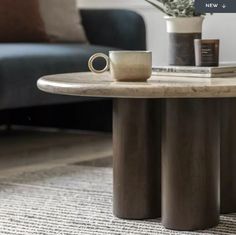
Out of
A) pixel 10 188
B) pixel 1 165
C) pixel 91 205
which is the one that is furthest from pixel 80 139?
pixel 91 205

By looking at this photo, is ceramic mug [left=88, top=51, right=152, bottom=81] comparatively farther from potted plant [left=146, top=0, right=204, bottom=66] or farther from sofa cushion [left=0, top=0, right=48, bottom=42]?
sofa cushion [left=0, top=0, right=48, bottom=42]

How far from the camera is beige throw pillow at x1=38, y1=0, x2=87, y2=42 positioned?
10.8ft

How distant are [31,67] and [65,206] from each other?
32.4 inches

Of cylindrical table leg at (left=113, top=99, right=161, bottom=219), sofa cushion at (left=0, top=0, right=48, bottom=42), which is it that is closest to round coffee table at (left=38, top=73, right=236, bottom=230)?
cylindrical table leg at (left=113, top=99, right=161, bottom=219)

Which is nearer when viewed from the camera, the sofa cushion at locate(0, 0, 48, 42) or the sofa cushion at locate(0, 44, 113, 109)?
the sofa cushion at locate(0, 44, 113, 109)

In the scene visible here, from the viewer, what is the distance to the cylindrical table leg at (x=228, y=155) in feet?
6.11

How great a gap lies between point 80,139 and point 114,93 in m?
1.81

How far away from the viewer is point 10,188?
7.38 feet

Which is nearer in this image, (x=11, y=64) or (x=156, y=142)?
(x=156, y=142)

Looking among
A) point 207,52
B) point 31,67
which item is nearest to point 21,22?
point 31,67

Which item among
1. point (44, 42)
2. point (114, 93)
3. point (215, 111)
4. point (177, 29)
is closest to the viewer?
point (114, 93)

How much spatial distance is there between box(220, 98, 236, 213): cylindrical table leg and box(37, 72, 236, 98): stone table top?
0.13 meters

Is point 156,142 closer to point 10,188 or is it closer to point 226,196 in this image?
point 226,196

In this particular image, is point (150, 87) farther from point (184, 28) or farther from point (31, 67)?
point (31, 67)
